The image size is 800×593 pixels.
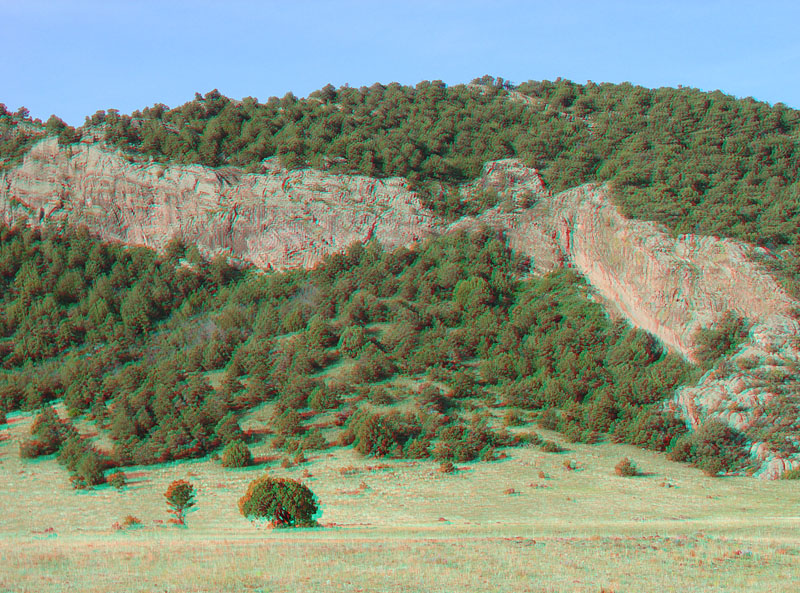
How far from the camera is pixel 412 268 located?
170 feet

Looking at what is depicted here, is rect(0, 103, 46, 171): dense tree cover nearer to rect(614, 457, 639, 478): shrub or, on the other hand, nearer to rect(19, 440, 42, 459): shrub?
rect(19, 440, 42, 459): shrub

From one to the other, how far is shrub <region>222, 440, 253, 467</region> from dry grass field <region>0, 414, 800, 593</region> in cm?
44

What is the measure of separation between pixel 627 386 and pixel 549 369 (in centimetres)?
432

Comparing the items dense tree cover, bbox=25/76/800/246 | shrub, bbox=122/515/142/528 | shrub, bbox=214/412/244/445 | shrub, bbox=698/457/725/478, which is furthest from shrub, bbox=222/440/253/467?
dense tree cover, bbox=25/76/800/246

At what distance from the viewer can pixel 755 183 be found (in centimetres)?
5184

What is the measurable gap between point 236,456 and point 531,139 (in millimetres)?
37351

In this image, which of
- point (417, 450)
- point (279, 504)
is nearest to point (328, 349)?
point (417, 450)

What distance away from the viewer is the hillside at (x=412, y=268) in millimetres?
38469

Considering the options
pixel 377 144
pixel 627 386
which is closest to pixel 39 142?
pixel 377 144

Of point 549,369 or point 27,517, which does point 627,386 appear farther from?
point 27,517

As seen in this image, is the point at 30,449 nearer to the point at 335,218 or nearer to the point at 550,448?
the point at 550,448

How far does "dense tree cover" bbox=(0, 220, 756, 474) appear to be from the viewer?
3709 cm

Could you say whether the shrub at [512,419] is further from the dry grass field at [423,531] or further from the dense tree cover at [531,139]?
the dense tree cover at [531,139]

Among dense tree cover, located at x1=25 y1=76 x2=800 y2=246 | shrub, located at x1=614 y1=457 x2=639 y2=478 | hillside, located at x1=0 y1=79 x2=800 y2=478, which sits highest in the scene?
dense tree cover, located at x1=25 y1=76 x2=800 y2=246
